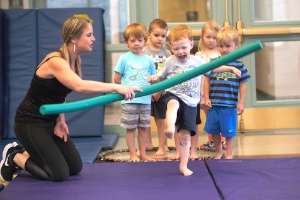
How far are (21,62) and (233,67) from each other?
2.40 m

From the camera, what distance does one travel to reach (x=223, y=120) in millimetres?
3988

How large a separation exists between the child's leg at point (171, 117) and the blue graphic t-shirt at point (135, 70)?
0.78m

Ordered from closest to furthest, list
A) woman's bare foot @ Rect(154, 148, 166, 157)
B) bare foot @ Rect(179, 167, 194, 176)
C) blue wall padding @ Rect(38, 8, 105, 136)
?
bare foot @ Rect(179, 167, 194, 176), woman's bare foot @ Rect(154, 148, 166, 157), blue wall padding @ Rect(38, 8, 105, 136)

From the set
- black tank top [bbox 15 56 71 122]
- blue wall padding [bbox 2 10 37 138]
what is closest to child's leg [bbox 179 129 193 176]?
black tank top [bbox 15 56 71 122]

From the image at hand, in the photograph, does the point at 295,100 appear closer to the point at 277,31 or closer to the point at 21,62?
the point at 277,31

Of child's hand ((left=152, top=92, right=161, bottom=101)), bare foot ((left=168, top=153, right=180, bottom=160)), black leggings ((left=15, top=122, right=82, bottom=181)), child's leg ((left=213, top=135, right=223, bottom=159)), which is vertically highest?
child's hand ((left=152, top=92, right=161, bottom=101))

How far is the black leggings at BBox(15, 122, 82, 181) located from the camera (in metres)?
3.16

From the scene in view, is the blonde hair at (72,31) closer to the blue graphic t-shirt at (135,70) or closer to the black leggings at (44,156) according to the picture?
the black leggings at (44,156)

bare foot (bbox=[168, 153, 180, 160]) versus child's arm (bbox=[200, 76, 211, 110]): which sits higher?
child's arm (bbox=[200, 76, 211, 110])

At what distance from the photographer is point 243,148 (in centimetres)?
474

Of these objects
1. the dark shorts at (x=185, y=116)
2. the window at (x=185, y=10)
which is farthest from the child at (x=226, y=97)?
the window at (x=185, y=10)

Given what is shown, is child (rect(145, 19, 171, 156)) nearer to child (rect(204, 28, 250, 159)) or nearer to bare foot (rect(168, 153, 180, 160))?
bare foot (rect(168, 153, 180, 160))

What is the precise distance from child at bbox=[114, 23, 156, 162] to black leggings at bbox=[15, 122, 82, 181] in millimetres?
813

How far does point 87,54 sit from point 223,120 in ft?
6.13
